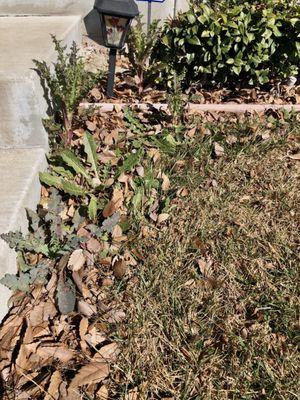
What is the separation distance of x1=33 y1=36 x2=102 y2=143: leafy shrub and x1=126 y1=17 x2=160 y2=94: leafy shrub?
2.78ft

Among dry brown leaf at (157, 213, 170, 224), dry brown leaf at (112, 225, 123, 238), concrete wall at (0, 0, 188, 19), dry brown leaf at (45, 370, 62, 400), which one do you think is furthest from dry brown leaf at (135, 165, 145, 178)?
concrete wall at (0, 0, 188, 19)

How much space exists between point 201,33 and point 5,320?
8.77ft

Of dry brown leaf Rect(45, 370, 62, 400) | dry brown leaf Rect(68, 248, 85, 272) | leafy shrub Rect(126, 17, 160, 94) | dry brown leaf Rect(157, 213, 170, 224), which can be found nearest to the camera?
dry brown leaf Rect(45, 370, 62, 400)

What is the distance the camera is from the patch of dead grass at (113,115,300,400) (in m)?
1.62

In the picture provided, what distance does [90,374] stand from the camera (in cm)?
160

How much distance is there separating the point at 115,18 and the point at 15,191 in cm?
154

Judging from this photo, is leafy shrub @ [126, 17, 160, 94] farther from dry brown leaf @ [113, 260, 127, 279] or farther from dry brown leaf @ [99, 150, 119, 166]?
dry brown leaf @ [113, 260, 127, 279]

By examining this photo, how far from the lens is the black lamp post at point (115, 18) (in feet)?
9.07

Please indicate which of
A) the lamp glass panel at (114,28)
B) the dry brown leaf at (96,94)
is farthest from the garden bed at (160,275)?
the lamp glass panel at (114,28)

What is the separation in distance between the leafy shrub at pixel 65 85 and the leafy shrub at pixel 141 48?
0.85 metres

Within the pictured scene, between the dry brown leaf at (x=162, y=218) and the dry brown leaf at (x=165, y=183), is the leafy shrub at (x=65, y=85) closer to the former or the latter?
the dry brown leaf at (x=165, y=183)

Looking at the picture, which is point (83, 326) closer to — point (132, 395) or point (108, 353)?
point (108, 353)

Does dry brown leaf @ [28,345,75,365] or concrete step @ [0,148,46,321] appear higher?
concrete step @ [0,148,46,321]

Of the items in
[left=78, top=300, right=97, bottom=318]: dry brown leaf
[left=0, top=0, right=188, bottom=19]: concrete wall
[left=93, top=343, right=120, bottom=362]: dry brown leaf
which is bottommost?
[left=93, top=343, right=120, bottom=362]: dry brown leaf
